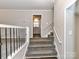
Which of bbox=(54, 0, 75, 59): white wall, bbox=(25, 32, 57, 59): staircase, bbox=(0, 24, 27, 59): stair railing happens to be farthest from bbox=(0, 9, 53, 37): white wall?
bbox=(0, 24, 27, 59): stair railing

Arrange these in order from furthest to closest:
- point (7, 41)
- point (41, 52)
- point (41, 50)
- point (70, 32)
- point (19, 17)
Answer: point (19, 17) < point (41, 50) < point (41, 52) < point (70, 32) < point (7, 41)

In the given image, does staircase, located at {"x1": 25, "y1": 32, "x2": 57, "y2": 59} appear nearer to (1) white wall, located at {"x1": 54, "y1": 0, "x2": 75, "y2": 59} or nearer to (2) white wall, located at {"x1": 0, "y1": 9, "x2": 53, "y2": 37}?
(1) white wall, located at {"x1": 54, "y1": 0, "x2": 75, "y2": 59}

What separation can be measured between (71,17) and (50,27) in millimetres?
6293

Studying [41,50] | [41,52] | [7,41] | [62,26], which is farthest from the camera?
[41,50]

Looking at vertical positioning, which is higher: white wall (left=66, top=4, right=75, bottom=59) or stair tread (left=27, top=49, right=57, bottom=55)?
white wall (left=66, top=4, right=75, bottom=59)

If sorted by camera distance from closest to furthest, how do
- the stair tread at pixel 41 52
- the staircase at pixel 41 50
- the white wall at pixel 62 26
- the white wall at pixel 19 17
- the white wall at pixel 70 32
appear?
the white wall at pixel 70 32 → the white wall at pixel 62 26 → the staircase at pixel 41 50 → the stair tread at pixel 41 52 → the white wall at pixel 19 17

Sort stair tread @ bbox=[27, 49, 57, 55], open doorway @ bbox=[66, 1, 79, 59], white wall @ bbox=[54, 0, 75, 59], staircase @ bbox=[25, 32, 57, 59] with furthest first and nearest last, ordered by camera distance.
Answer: stair tread @ bbox=[27, 49, 57, 55] → staircase @ bbox=[25, 32, 57, 59] → white wall @ bbox=[54, 0, 75, 59] → open doorway @ bbox=[66, 1, 79, 59]

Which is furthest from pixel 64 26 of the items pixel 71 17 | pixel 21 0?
pixel 21 0

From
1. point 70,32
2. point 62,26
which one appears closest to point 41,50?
point 62,26

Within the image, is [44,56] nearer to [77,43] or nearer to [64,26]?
[64,26]

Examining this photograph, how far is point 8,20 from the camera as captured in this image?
1029cm

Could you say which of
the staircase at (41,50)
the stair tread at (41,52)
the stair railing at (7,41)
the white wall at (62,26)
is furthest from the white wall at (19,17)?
the stair railing at (7,41)

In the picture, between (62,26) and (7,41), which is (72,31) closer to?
(62,26)

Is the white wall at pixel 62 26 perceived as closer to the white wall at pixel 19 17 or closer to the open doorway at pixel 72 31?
the open doorway at pixel 72 31
